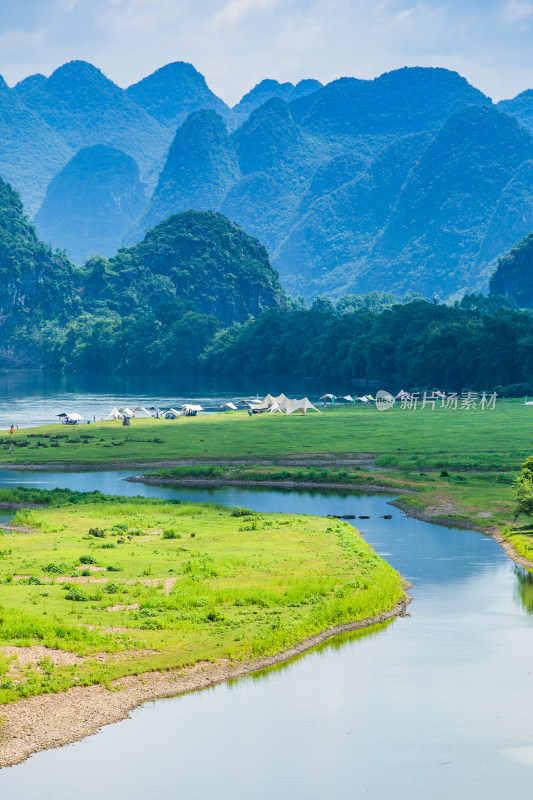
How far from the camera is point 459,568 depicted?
2217 inches

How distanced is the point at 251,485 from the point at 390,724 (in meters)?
57.0

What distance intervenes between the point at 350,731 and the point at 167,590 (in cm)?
1499

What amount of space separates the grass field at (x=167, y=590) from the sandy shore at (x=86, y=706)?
0.44 meters

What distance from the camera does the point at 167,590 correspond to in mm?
46344

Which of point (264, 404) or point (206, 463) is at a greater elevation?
point (264, 404)

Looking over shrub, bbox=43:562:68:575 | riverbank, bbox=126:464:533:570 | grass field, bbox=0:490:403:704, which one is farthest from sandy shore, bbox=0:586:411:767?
riverbank, bbox=126:464:533:570

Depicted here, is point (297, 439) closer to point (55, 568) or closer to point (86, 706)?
point (55, 568)

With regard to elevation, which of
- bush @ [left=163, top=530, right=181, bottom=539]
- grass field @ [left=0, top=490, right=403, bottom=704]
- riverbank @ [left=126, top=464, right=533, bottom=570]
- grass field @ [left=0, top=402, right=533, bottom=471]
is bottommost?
grass field @ [left=0, top=490, right=403, bottom=704]

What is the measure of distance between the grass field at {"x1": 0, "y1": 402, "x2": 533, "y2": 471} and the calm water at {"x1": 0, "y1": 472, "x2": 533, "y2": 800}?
5104cm

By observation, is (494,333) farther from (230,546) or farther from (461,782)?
(461,782)

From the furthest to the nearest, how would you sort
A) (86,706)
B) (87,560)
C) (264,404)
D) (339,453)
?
(264,404)
(339,453)
(87,560)
(86,706)

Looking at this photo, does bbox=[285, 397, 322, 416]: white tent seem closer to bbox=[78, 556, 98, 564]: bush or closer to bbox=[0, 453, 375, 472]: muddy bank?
bbox=[0, 453, 375, 472]: muddy bank

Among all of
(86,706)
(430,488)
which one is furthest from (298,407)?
(86,706)

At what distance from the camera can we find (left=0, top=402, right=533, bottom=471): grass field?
100375 millimetres
